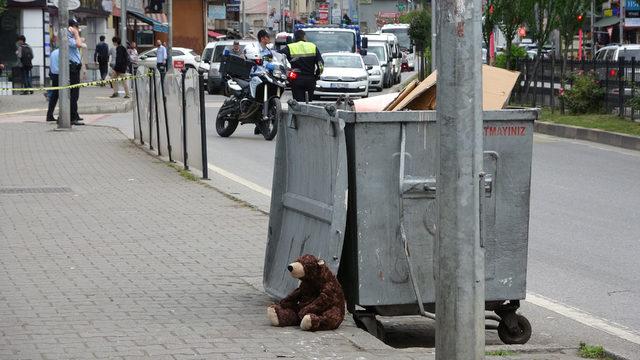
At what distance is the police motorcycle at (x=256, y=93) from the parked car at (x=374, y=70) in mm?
24577

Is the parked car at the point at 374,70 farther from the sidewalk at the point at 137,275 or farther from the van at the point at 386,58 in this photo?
the sidewalk at the point at 137,275

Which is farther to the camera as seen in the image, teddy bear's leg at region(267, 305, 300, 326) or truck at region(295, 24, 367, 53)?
truck at region(295, 24, 367, 53)

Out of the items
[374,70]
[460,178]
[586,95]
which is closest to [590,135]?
[586,95]

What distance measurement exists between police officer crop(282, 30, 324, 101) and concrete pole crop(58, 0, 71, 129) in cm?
387

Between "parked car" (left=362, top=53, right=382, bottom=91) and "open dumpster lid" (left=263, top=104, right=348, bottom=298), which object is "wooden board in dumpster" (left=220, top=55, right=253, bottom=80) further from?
"parked car" (left=362, top=53, right=382, bottom=91)

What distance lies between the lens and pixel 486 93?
7.54 metres

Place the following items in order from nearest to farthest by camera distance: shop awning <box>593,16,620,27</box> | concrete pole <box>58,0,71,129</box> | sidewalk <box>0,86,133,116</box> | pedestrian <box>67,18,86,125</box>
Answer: concrete pole <box>58,0,71,129</box> < pedestrian <box>67,18,86,125</box> < sidewalk <box>0,86,133,116</box> < shop awning <box>593,16,620,27</box>

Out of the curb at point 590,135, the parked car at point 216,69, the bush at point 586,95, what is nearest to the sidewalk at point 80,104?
the parked car at point 216,69

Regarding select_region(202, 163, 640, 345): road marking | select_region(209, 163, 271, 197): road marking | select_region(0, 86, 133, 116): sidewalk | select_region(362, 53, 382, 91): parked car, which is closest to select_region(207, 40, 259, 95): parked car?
select_region(0, 86, 133, 116): sidewalk

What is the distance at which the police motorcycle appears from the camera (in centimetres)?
2095

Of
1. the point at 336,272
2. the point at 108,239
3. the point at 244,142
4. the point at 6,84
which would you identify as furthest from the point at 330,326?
the point at 6,84

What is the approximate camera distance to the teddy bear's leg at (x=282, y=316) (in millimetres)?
7145

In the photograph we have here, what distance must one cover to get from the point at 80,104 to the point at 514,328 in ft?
82.7

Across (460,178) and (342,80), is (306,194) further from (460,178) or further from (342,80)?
(342,80)
